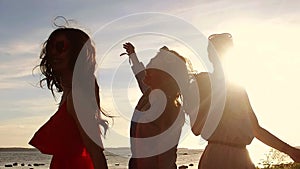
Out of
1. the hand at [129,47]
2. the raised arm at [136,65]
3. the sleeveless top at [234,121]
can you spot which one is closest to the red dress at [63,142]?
the sleeveless top at [234,121]

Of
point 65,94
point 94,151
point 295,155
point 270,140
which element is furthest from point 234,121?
point 94,151

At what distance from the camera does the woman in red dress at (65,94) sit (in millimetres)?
4938

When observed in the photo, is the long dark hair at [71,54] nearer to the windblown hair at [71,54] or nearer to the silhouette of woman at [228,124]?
the windblown hair at [71,54]

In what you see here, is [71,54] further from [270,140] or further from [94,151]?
[270,140]

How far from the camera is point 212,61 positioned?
22.1ft

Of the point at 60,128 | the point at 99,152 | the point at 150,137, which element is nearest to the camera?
the point at 99,152

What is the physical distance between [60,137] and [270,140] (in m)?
2.05

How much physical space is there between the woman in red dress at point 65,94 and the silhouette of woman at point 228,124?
195 centimetres

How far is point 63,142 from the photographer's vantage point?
16.3 feet

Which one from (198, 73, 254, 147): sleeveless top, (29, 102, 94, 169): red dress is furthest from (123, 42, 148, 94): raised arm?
(29, 102, 94, 169): red dress

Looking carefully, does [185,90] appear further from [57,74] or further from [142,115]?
[57,74]

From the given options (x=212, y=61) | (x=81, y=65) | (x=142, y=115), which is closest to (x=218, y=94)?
(x=212, y=61)

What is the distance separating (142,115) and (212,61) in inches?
38.8

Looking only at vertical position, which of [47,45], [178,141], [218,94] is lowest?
[178,141]
